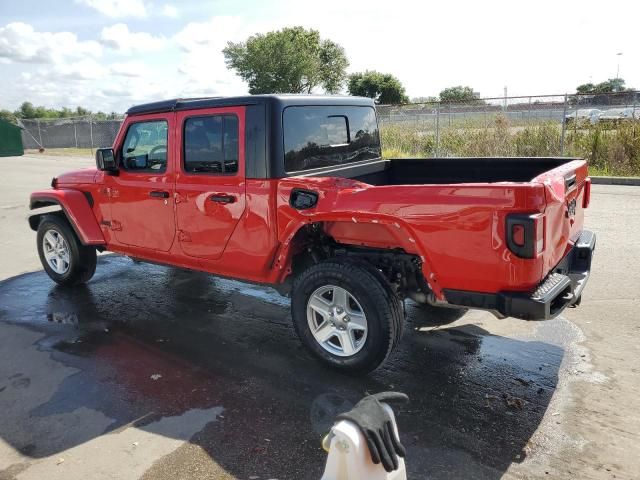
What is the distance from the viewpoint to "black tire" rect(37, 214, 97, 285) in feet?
19.3

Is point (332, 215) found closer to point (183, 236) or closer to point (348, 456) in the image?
point (183, 236)

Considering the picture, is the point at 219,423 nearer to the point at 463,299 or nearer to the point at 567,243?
the point at 463,299

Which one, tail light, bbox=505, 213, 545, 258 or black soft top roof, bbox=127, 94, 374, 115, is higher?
black soft top roof, bbox=127, 94, 374, 115

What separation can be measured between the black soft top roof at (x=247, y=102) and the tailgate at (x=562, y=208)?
195cm

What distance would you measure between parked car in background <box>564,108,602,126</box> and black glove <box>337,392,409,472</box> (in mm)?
14585

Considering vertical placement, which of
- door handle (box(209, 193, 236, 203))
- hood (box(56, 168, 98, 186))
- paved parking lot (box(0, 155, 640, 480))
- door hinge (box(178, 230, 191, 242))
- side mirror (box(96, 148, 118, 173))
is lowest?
paved parking lot (box(0, 155, 640, 480))

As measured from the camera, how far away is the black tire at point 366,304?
357 cm

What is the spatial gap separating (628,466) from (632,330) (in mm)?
2045

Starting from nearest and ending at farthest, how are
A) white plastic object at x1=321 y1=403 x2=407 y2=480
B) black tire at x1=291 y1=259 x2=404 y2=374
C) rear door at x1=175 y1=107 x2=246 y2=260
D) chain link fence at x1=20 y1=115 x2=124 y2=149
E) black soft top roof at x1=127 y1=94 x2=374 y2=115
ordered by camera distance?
white plastic object at x1=321 y1=403 x2=407 y2=480 → black tire at x1=291 y1=259 x2=404 y2=374 → black soft top roof at x1=127 y1=94 x2=374 y2=115 → rear door at x1=175 y1=107 x2=246 y2=260 → chain link fence at x1=20 y1=115 x2=124 y2=149

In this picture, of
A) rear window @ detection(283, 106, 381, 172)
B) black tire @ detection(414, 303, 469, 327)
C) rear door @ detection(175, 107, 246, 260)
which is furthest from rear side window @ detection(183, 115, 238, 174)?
black tire @ detection(414, 303, 469, 327)

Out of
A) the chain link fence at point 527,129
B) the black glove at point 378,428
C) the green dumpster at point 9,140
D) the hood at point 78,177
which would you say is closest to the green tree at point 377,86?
the green dumpster at point 9,140

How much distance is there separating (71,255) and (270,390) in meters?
3.42

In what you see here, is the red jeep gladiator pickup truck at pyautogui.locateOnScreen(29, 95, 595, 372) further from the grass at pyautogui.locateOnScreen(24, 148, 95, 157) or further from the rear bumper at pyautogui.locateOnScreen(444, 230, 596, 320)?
the grass at pyautogui.locateOnScreen(24, 148, 95, 157)

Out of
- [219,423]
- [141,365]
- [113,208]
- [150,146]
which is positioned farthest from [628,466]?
[113,208]
